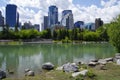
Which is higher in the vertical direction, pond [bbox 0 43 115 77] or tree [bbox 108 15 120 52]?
tree [bbox 108 15 120 52]

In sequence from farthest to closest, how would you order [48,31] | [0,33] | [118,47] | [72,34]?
[48,31]
[72,34]
[0,33]
[118,47]

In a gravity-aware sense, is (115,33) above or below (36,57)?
above

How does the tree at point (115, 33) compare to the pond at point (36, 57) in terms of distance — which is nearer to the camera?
the pond at point (36, 57)

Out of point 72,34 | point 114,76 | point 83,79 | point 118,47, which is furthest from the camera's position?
point 72,34

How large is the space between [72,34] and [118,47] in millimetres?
104941

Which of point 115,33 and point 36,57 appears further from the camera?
point 36,57

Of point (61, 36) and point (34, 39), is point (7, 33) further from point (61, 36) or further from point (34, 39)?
point (61, 36)

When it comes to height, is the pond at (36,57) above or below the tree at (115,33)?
below

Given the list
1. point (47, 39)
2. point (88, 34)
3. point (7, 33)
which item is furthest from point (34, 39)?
point (88, 34)

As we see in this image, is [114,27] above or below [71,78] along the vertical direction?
above

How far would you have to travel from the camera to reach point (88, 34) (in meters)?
152

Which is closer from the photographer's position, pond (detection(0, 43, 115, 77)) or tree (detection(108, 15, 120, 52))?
pond (detection(0, 43, 115, 77))

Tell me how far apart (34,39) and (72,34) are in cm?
2134

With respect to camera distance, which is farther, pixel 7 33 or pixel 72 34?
pixel 72 34
